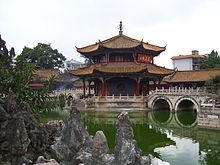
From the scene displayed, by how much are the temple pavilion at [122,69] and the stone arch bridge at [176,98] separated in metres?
2.39

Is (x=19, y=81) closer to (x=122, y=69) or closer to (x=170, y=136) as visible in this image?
(x=170, y=136)

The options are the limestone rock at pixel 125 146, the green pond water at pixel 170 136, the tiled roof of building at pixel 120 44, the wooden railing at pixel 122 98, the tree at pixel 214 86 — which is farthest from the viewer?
the tiled roof of building at pixel 120 44

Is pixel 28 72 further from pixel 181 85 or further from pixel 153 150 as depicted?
pixel 181 85

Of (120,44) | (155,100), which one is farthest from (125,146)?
(120,44)

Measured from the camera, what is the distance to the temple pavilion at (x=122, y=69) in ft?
126

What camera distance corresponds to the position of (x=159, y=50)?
143 feet

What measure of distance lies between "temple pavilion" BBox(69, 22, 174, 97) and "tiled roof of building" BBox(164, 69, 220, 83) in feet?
3.92

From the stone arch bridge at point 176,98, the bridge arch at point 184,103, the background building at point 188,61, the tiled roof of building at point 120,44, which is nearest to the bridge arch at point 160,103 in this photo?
A: the stone arch bridge at point 176,98

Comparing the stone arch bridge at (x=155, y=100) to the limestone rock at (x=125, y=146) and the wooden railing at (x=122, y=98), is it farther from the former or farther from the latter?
the limestone rock at (x=125, y=146)

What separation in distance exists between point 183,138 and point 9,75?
1382cm

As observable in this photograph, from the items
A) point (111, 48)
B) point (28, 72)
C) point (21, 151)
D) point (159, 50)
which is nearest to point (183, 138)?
point (28, 72)

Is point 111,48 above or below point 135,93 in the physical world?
above

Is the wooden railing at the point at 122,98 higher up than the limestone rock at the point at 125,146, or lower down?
higher up

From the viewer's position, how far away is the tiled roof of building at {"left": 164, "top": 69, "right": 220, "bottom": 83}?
40.0m
